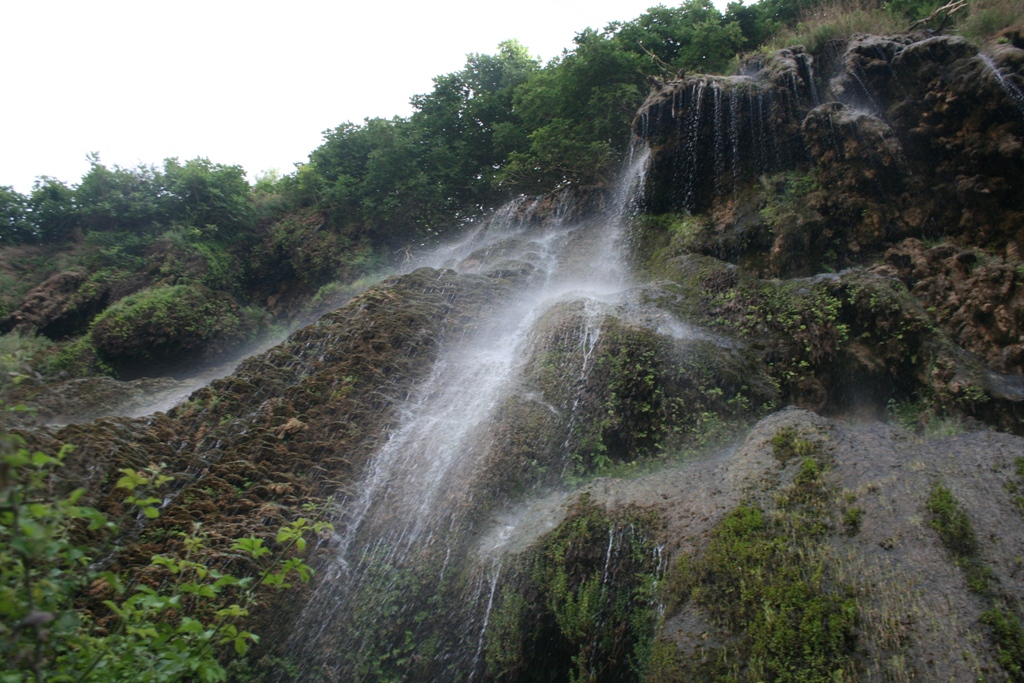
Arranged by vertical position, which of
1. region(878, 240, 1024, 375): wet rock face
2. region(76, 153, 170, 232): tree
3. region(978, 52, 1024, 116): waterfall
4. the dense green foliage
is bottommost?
region(878, 240, 1024, 375): wet rock face

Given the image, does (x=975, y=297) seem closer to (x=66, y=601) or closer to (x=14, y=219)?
(x=66, y=601)

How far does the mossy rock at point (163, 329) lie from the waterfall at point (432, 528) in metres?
8.86

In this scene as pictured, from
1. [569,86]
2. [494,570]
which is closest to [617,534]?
[494,570]

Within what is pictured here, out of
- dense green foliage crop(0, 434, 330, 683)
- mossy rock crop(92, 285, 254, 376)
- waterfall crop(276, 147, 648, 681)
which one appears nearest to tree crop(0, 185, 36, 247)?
mossy rock crop(92, 285, 254, 376)

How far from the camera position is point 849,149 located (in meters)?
11.7

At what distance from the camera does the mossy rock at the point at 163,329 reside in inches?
575

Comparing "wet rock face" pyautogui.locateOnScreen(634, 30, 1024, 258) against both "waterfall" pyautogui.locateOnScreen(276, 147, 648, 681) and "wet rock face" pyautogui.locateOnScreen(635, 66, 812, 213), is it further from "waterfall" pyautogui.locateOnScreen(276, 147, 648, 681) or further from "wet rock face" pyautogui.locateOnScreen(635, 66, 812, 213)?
"waterfall" pyautogui.locateOnScreen(276, 147, 648, 681)

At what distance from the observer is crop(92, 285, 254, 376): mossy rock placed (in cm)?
1461

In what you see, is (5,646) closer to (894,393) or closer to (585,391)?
(585,391)

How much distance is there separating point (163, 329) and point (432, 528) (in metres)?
11.5

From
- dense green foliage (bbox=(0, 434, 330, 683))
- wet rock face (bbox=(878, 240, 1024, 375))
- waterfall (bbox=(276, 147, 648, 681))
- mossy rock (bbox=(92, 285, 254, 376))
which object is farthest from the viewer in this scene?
mossy rock (bbox=(92, 285, 254, 376))

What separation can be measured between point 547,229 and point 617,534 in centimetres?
1171

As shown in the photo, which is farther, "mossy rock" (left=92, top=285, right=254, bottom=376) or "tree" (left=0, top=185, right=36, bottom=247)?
"tree" (left=0, top=185, right=36, bottom=247)

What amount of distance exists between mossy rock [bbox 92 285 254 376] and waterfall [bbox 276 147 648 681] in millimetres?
8855
